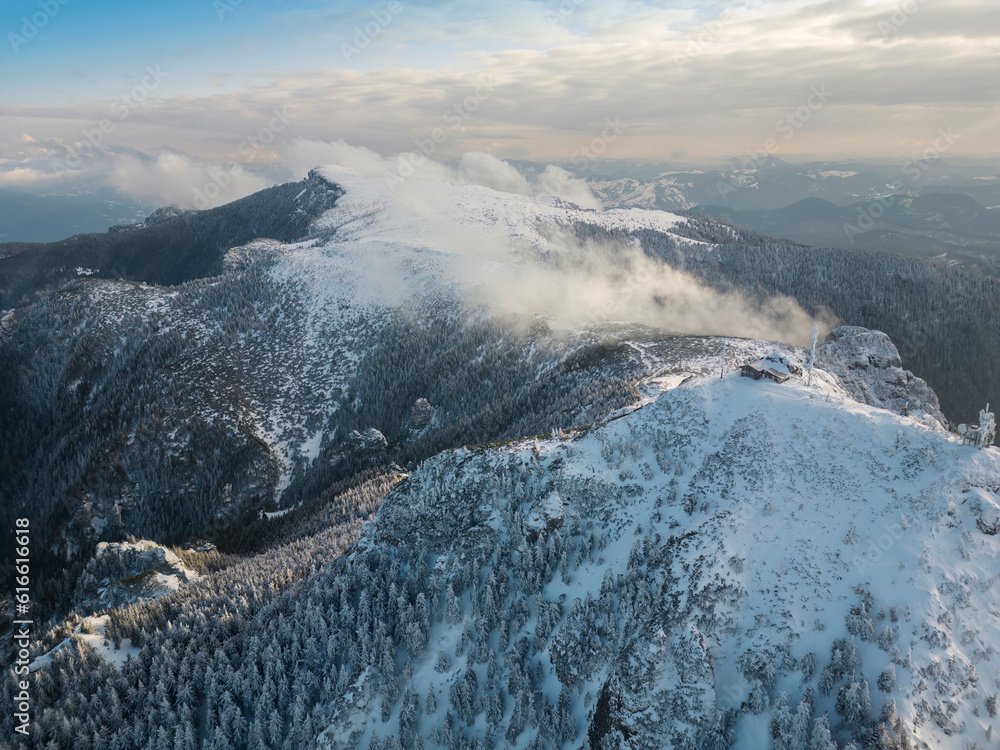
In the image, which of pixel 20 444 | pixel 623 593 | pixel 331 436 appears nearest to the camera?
pixel 623 593

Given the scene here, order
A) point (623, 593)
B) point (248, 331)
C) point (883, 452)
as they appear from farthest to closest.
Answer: point (248, 331) < point (883, 452) < point (623, 593)

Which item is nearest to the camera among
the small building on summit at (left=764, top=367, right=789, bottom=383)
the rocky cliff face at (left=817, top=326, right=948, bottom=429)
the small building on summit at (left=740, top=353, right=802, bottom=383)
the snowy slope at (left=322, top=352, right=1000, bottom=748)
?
the snowy slope at (left=322, top=352, right=1000, bottom=748)

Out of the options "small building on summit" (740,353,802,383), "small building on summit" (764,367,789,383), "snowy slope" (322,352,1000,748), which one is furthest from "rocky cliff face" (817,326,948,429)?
"snowy slope" (322,352,1000,748)

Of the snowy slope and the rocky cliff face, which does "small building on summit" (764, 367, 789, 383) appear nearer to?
the snowy slope

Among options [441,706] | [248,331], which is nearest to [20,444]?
[248,331]

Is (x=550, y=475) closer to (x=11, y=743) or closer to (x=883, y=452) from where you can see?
(x=883, y=452)

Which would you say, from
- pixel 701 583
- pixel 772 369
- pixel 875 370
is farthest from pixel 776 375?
pixel 875 370

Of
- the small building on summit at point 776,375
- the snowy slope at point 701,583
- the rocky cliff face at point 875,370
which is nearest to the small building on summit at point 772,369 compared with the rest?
the small building on summit at point 776,375

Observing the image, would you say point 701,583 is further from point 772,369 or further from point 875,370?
point 875,370
